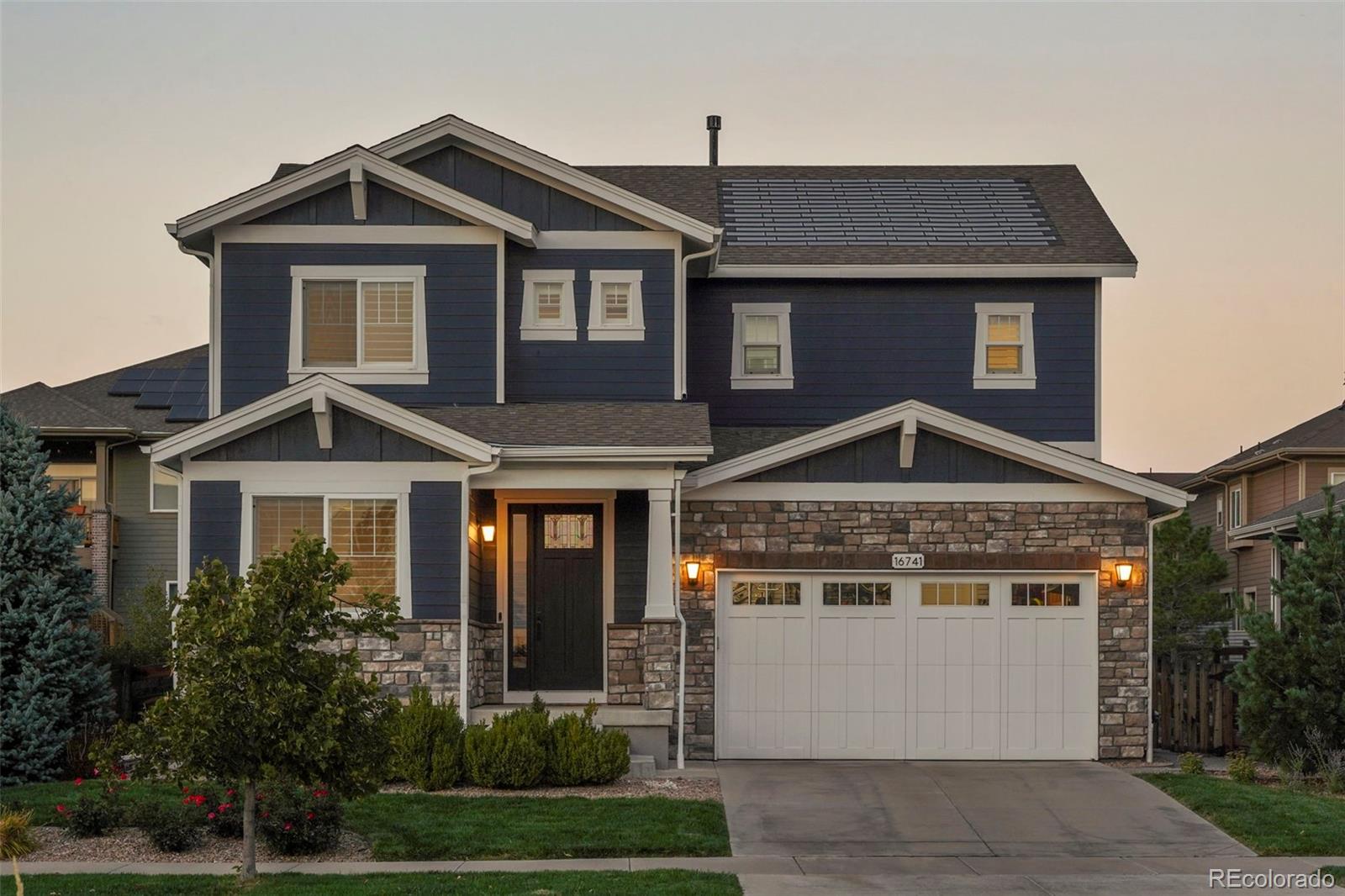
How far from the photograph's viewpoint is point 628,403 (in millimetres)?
19875

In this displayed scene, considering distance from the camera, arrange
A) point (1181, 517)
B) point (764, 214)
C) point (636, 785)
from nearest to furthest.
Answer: point (636, 785)
point (764, 214)
point (1181, 517)

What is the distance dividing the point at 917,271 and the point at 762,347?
2274 millimetres

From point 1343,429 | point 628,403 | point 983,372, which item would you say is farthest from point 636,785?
point 1343,429

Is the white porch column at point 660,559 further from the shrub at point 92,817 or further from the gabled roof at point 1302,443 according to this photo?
the gabled roof at point 1302,443

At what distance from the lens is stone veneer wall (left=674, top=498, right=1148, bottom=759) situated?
60.1ft

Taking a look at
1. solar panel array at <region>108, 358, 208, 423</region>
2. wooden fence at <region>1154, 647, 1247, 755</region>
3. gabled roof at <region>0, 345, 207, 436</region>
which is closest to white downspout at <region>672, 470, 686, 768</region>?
wooden fence at <region>1154, 647, 1247, 755</region>

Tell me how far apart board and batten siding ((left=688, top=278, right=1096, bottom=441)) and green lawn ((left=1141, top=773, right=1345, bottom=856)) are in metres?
6.00

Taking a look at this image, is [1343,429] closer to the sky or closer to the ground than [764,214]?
closer to the ground

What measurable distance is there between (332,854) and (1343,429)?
94.8 ft

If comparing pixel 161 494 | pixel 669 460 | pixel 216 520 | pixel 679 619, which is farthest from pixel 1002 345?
pixel 161 494

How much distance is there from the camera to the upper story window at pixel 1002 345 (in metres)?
21.5

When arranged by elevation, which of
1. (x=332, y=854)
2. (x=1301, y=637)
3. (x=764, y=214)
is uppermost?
(x=764, y=214)

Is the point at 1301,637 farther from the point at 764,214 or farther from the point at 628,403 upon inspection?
the point at 764,214

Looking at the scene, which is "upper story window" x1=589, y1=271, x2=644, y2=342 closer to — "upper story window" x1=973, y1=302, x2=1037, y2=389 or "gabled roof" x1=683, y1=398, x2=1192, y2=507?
"gabled roof" x1=683, y1=398, x2=1192, y2=507
